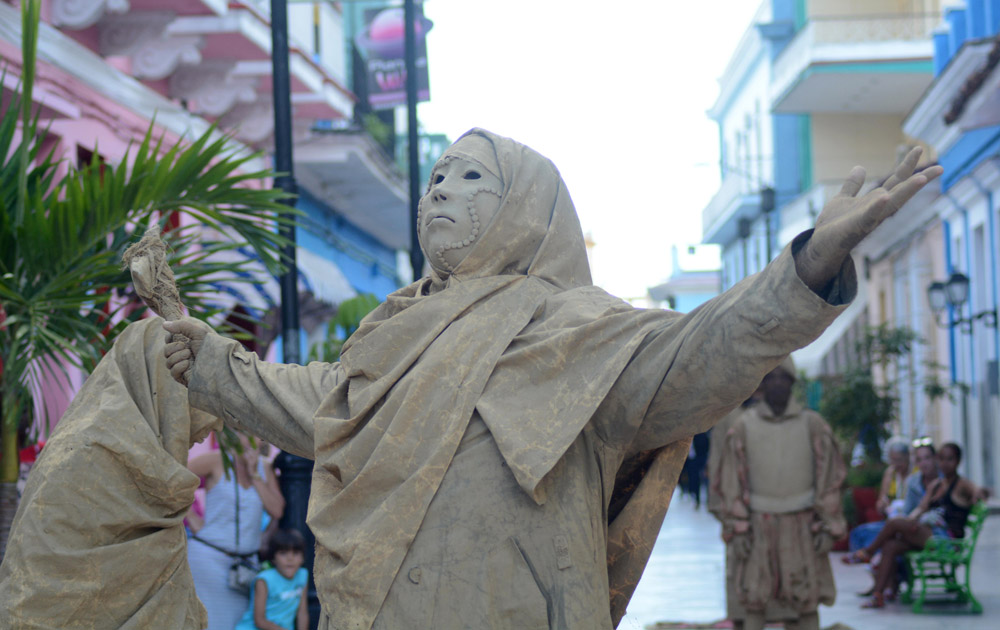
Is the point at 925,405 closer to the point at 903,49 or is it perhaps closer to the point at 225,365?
the point at 903,49

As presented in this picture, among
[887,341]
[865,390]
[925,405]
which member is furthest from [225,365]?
[925,405]

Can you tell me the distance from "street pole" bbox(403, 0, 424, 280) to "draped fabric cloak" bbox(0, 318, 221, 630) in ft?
21.2

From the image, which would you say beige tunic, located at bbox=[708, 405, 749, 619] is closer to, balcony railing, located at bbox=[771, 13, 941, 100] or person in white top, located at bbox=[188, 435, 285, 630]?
person in white top, located at bbox=[188, 435, 285, 630]

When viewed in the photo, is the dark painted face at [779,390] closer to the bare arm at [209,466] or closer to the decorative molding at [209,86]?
the bare arm at [209,466]

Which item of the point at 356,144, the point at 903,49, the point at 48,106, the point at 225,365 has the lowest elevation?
the point at 225,365

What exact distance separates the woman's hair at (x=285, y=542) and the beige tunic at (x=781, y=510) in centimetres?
317

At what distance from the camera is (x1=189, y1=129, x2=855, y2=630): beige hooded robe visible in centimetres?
312

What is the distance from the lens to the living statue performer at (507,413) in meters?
3.10

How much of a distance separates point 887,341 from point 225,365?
1697 cm

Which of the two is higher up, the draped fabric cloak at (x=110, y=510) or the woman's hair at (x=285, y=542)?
the draped fabric cloak at (x=110, y=510)

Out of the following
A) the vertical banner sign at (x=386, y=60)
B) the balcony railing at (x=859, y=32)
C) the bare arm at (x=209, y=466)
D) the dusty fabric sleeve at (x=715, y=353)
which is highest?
the balcony railing at (x=859, y=32)

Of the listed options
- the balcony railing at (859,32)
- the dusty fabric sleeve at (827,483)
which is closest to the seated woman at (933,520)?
the dusty fabric sleeve at (827,483)

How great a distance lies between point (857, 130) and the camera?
95.1 feet

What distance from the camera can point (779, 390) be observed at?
29.6ft
